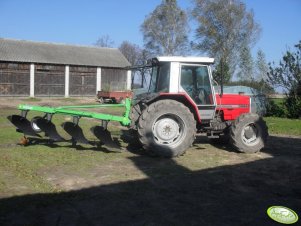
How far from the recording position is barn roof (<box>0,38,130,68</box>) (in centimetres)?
Answer: 3277

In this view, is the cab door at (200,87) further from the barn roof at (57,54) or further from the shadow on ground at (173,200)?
the barn roof at (57,54)

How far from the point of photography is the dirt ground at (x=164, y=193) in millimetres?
4707

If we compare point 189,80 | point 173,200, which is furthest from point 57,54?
point 173,200

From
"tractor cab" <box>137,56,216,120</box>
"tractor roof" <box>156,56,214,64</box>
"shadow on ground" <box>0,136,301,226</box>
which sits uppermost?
"tractor roof" <box>156,56,214,64</box>

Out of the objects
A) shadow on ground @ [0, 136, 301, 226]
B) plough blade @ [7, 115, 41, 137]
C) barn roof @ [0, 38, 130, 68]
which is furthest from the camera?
barn roof @ [0, 38, 130, 68]

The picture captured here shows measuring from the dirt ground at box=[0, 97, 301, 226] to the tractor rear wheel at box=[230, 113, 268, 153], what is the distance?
0.44 m

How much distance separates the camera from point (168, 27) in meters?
48.2

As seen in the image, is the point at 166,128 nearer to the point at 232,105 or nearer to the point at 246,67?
the point at 232,105

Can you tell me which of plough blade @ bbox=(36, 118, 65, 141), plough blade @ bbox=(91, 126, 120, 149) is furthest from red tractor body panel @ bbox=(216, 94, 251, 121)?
plough blade @ bbox=(36, 118, 65, 141)

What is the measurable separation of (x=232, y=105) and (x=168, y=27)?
131ft

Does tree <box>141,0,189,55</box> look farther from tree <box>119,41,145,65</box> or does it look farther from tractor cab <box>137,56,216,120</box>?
tractor cab <box>137,56,216,120</box>

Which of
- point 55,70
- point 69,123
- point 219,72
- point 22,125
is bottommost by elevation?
point 22,125

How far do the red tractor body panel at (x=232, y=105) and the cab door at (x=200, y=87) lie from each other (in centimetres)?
37

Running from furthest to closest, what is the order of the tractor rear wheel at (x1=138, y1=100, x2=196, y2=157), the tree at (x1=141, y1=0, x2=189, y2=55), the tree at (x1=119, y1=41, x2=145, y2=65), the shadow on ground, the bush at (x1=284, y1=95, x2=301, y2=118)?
the tree at (x1=119, y1=41, x2=145, y2=65), the tree at (x1=141, y1=0, x2=189, y2=55), the bush at (x1=284, y1=95, x2=301, y2=118), the tractor rear wheel at (x1=138, y1=100, x2=196, y2=157), the shadow on ground
